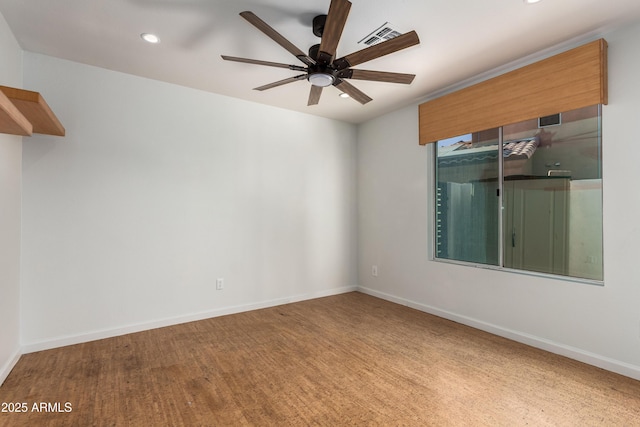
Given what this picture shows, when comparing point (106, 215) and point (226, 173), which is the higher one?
point (226, 173)

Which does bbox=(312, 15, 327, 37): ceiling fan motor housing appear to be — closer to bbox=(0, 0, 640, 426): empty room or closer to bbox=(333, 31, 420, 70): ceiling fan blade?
bbox=(0, 0, 640, 426): empty room

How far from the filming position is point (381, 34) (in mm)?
2496

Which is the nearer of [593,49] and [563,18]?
[563,18]

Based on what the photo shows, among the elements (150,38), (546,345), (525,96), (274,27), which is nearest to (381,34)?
(274,27)

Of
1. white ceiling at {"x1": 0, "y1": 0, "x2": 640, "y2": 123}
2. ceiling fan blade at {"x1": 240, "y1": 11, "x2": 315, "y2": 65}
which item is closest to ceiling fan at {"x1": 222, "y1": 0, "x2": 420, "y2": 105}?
ceiling fan blade at {"x1": 240, "y1": 11, "x2": 315, "y2": 65}

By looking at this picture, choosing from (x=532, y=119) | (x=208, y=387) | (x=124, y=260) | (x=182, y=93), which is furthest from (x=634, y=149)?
(x=124, y=260)

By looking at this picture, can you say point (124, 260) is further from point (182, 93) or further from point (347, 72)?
point (347, 72)

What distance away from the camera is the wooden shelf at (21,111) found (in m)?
1.66

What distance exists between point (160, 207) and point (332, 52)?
2523 mm

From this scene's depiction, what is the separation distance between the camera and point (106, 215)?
10.3ft

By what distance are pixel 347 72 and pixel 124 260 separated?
2.89m

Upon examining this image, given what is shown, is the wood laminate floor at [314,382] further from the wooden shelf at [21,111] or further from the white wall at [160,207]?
the wooden shelf at [21,111]

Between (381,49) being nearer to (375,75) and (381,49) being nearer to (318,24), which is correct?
(375,75)

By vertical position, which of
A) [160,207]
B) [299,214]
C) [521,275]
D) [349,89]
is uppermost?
[349,89]
